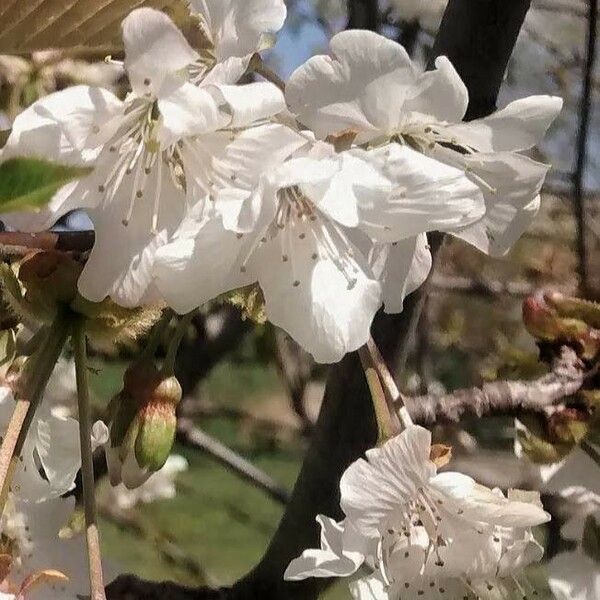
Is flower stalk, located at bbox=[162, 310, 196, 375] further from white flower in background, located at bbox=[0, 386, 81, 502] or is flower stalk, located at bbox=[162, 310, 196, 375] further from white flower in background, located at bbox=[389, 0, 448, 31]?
white flower in background, located at bbox=[389, 0, 448, 31]

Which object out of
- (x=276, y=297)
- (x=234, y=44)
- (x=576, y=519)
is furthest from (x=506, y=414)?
(x=234, y=44)

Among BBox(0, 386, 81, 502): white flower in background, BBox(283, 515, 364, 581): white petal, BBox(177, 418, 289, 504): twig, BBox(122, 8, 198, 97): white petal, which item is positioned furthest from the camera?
BBox(177, 418, 289, 504): twig

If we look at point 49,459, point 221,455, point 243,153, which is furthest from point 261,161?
point 221,455

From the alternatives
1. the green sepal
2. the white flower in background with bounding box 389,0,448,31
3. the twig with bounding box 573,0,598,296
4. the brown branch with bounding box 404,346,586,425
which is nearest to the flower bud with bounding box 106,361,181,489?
the green sepal

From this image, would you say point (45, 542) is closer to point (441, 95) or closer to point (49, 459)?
point (49, 459)

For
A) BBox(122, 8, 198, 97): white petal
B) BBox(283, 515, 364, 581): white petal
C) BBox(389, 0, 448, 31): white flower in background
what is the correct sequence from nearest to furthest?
BBox(122, 8, 198, 97): white petal, BBox(283, 515, 364, 581): white petal, BBox(389, 0, 448, 31): white flower in background
